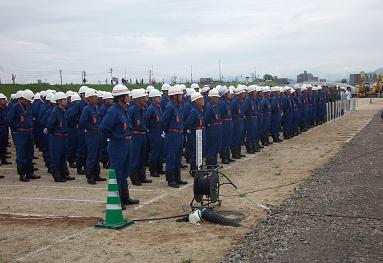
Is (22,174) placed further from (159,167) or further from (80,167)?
(159,167)

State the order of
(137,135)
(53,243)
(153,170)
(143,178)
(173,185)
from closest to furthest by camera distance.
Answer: (53,243), (173,185), (137,135), (143,178), (153,170)

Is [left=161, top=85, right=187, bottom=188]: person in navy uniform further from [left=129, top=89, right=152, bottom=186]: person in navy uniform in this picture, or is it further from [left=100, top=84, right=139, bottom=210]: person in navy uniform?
[left=100, top=84, right=139, bottom=210]: person in navy uniform

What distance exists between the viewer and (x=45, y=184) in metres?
12.0

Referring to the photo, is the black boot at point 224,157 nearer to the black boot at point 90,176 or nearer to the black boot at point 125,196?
the black boot at point 90,176

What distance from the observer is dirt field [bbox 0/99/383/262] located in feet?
21.3

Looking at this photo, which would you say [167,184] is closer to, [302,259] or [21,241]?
[21,241]

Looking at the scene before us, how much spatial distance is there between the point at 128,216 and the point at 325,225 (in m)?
3.39

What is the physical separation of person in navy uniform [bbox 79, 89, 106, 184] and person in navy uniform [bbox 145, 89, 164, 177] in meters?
1.34

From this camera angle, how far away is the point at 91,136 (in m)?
11.9

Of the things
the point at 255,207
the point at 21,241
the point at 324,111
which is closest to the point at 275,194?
the point at 255,207

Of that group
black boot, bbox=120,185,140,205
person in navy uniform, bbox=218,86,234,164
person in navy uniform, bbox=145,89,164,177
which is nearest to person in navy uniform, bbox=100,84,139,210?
black boot, bbox=120,185,140,205

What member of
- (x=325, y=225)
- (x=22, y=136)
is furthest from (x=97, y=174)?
(x=325, y=225)

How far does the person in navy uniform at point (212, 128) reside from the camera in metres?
12.8

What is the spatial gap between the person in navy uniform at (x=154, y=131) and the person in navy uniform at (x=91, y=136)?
1.34m
